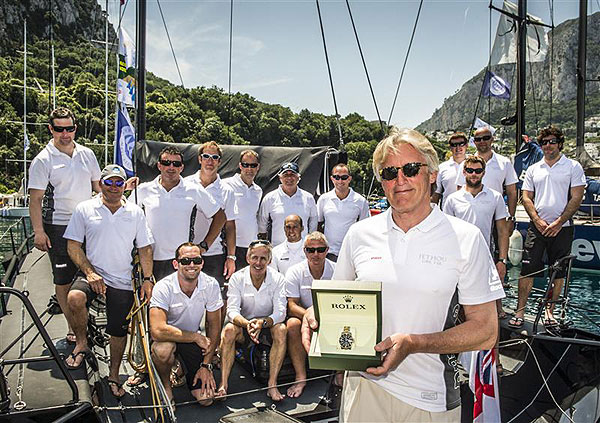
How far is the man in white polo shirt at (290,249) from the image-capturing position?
548 cm

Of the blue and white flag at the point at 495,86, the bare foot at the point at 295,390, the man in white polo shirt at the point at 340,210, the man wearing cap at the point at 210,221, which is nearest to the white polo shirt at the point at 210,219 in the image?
the man wearing cap at the point at 210,221

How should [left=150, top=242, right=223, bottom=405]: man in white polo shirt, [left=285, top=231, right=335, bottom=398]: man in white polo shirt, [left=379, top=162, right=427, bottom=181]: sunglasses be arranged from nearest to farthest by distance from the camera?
1. [left=379, top=162, right=427, bottom=181]: sunglasses
2. [left=150, top=242, right=223, bottom=405]: man in white polo shirt
3. [left=285, top=231, right=335, bottom=398]: man in white polo shirt

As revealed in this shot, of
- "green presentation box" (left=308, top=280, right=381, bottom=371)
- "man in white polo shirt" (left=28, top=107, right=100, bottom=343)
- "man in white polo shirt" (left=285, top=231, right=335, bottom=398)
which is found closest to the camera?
"green presentation box" (left=308, top=280, right=381, bottom=371)

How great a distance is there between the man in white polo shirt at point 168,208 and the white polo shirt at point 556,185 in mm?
3547

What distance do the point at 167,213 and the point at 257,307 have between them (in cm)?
120

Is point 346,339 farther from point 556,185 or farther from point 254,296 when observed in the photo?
point 556,185

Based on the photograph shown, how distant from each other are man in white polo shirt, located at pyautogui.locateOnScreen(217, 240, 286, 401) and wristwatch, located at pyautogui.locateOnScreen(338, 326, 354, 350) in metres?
2.69

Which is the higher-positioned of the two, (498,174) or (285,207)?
(498,174)

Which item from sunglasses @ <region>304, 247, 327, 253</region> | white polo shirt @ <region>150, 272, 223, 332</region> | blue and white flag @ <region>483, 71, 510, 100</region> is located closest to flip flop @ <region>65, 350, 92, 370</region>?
white polo shirt @ <region>150, 272, 223, 332</region>

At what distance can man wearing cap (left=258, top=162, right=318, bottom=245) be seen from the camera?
19.7ft

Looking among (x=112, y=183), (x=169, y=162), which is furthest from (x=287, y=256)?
(x=112, y=183)

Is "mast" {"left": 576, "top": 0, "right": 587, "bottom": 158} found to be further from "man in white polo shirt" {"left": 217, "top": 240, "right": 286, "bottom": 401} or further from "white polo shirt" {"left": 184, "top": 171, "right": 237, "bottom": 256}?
"man in white polo shirt" {"left": 217, "top": 240, "right": 286, "bottom": 401}

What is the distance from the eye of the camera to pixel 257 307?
15.9ft

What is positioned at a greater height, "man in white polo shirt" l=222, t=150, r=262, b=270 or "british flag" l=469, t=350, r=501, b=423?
"man in white polo shirt" l=222, t=150, r=262, b=270
